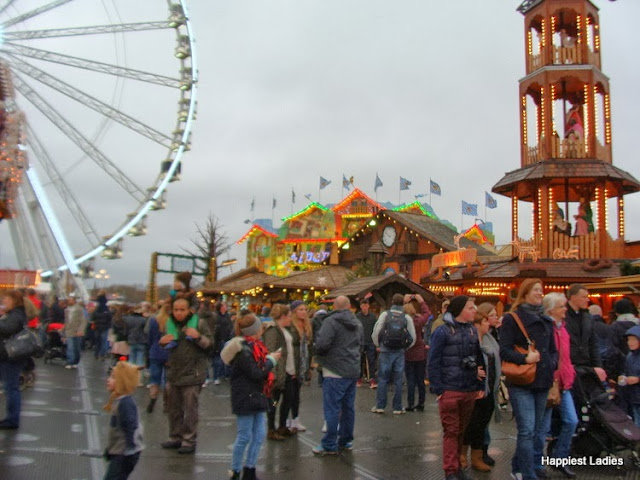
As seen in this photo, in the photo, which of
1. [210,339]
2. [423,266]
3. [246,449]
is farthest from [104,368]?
[423,266]

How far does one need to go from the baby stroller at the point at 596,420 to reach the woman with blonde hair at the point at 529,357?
0.98 m

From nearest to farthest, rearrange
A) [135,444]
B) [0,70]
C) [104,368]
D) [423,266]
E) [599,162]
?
[135,444], [0,70], [104,368], [599,162], [423,266]

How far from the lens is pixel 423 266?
3081cm

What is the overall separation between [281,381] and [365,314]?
5.86 meters

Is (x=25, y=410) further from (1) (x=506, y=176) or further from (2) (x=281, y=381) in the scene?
(1) (x=506, y=176)

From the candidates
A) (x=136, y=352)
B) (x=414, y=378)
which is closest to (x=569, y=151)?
(x=414, y=378)

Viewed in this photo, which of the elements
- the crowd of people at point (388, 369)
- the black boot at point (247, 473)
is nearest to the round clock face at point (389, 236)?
the crowd of people at point (388, 369)

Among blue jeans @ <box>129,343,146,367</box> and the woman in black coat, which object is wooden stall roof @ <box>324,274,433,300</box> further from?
the woman in black coat

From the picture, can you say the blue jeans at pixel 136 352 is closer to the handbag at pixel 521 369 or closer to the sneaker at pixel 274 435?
the sneaker at pixel 274 435

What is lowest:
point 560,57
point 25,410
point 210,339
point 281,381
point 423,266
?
point 25,410

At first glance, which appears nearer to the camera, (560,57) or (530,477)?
(530,477)

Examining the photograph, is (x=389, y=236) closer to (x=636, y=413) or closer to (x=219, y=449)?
(x=636, y=413)

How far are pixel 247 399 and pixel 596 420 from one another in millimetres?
A: 3601

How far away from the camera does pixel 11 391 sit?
7.66 m
